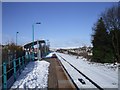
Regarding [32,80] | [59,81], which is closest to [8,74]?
[32,80]

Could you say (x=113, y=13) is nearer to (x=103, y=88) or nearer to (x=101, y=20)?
(x=101, y=20)

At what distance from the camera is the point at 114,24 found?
3431 cm

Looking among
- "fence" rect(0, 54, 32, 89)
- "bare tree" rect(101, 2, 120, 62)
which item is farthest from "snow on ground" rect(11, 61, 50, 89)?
"bare tree" rect(101, 2, 120, 62)

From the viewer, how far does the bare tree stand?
112 ft

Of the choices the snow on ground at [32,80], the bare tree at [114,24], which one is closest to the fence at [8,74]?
the snow on ground at [32,80]

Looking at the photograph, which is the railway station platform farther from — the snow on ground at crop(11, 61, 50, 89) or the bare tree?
the bare tree

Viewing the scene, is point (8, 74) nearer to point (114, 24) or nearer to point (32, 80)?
point (32, 80)

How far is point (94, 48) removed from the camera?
39906 millimetres

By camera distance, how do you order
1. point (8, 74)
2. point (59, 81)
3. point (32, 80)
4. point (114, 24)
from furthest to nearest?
point (114, 24)
point (8, 74)
point (59, 81)
point (32, 80)

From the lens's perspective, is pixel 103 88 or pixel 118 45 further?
pixel 118 45

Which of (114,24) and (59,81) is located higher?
(114,24)

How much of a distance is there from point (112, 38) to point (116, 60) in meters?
3.40

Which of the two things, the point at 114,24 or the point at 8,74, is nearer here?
the point at 8,74

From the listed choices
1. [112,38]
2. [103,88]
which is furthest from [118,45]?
[103,88]
